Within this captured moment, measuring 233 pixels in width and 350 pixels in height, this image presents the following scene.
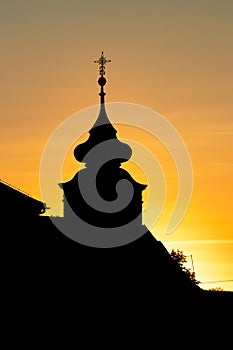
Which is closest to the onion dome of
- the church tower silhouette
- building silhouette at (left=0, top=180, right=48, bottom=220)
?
the church tower silhouette

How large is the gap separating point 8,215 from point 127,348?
6910mm

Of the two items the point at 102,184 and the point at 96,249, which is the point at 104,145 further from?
the point at 96,249

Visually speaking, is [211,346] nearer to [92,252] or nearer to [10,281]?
[92,252]

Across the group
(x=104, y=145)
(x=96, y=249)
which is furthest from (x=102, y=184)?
(x=96, y=249)

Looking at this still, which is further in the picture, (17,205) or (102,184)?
(102,184)

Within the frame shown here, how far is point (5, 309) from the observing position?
32219 mm

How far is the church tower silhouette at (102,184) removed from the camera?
45.6 metres

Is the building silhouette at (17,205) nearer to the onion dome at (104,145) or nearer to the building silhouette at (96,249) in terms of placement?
the building silhouette at (96,249)

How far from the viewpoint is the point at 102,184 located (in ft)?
153

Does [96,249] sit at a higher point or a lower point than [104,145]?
lower

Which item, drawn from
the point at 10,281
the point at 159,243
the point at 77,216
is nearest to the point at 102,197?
the point at 77,216

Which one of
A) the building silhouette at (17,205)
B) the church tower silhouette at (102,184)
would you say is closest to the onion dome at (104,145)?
the church tower silhouette at (102,184)

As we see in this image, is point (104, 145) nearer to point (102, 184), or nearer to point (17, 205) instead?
point (102, 184)

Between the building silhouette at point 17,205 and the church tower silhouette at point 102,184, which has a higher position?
the church tower silhouette at point 102,184
